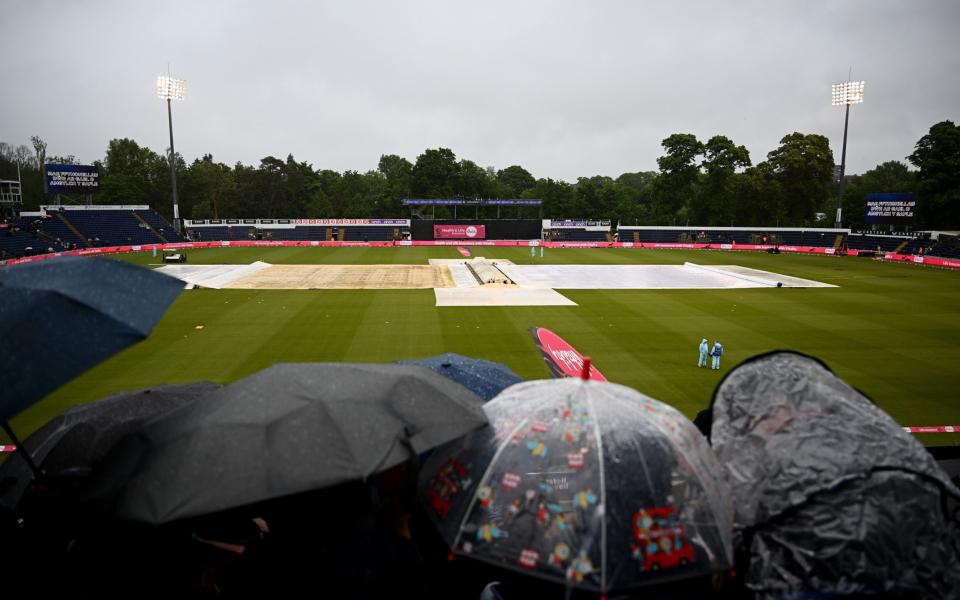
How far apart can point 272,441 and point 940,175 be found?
244 ft

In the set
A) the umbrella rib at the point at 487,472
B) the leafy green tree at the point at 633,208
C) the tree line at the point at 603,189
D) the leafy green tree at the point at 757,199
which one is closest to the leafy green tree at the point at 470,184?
the tree line at the point at 603,189

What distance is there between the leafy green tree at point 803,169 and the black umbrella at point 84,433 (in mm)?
81499

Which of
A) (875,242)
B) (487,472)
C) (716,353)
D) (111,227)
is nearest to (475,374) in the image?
(487,472)

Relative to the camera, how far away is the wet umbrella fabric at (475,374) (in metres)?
6.13

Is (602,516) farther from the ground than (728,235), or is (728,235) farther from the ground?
(728,235)

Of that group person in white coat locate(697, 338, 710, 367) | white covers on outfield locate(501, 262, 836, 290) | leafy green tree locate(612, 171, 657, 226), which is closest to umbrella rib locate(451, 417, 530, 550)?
person in white coat locate(697, 338, 710, 367)

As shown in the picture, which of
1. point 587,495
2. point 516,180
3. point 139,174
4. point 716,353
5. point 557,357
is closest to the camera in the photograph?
point 587,495

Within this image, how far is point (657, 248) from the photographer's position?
60.8 m

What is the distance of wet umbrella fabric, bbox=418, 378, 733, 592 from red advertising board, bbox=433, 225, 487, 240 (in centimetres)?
6388

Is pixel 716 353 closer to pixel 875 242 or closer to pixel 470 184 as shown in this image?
pixel 875 242

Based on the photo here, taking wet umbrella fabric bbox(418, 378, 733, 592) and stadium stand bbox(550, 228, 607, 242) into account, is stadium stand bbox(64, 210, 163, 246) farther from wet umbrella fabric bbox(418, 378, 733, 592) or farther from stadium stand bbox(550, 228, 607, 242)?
wet umbrella fabric bbox(418, 378, 733, 592)

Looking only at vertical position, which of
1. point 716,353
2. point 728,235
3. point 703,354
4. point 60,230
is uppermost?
point 60,230

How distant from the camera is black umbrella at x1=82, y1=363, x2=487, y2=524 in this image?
3326 mm

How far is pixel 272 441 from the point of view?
359cm
